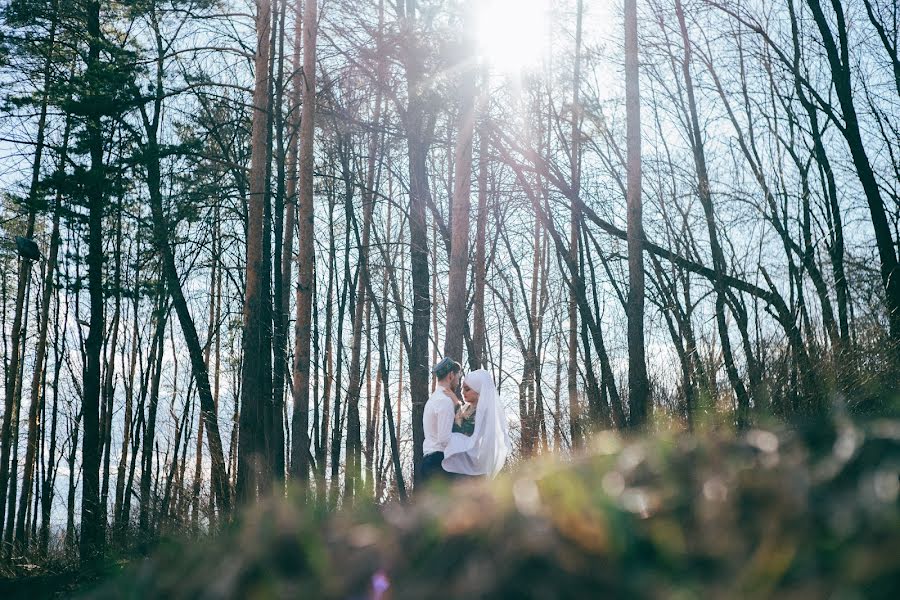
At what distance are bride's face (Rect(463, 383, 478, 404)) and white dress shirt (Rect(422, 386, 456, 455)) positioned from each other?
367 millimetres

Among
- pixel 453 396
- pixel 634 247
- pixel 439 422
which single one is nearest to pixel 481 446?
pixel 439 422

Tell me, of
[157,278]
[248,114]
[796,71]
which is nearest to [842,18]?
[796,71]

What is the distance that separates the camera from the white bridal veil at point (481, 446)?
8.31 meters

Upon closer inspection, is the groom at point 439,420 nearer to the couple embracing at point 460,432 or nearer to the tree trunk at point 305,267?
the couple embracing at point 460,432

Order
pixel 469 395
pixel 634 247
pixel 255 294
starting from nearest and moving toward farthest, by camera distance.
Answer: pixel 469 395 < pixel 634 247 < pixel 255 294

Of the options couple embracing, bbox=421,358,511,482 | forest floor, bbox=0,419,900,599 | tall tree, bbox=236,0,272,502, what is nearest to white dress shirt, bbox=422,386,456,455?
couple embracing, bbox=421,358,511,482

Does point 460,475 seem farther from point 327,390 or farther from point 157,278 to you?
point 327,390

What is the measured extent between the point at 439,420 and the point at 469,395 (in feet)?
1.86

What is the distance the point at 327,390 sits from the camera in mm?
25844

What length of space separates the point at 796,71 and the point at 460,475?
43.1ft

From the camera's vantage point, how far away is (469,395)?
8.72m

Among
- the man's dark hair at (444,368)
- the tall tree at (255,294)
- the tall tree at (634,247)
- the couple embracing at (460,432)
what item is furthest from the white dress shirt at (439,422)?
the tall tree at (255,294)

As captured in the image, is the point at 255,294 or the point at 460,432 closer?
the point at 460,432

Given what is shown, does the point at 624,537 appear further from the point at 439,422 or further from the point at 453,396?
the point at 453,396
